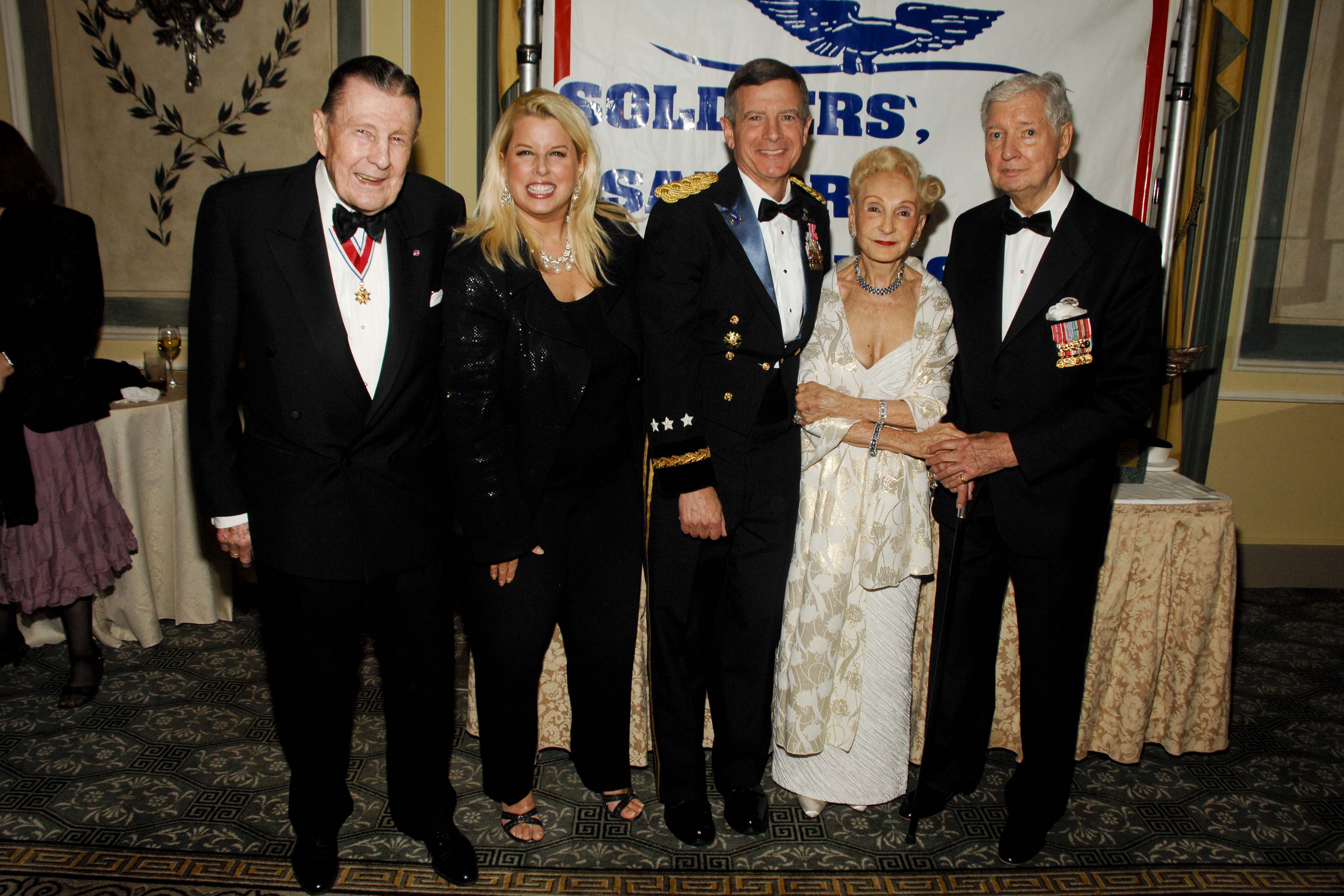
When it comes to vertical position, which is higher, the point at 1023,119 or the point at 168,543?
the point at 1023,119

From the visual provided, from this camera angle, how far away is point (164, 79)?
149 inches

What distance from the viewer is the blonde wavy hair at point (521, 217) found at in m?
1.95

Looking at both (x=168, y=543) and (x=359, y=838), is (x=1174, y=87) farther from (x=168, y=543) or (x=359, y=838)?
(x=168, y=543)

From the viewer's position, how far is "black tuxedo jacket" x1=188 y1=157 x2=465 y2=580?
70.8 inches

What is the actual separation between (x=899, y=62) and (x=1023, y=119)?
136 cm

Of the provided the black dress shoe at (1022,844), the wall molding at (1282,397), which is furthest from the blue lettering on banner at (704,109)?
the black dress shoe at (1022,844)

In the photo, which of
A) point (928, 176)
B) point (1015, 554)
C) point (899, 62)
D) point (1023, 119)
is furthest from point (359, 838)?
point (899, 62)

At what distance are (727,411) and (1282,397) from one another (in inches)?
132

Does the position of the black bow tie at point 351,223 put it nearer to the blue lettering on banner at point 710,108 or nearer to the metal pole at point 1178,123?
the blue lettering on banner at point 710,108

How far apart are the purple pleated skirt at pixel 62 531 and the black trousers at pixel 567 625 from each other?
1645mm

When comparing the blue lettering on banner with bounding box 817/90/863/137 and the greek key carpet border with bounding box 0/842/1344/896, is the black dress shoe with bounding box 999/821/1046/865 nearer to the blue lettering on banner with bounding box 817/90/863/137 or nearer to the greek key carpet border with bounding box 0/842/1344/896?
the greek key carpet border with bounding box 0/842/1344/896

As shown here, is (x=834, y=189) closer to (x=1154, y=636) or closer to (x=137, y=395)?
(x=1154, y=636)

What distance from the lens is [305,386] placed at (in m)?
1.81

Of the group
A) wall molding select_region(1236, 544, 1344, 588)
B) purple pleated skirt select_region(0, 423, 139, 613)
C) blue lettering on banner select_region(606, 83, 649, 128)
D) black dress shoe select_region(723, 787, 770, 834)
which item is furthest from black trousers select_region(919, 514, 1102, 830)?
purple pleated skirt select_region(0, 423, 139, 613)
